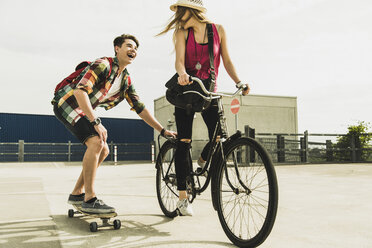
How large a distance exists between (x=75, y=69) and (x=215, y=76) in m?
1.25

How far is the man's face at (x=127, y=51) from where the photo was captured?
3076 mm

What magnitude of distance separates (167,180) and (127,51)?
1.25m

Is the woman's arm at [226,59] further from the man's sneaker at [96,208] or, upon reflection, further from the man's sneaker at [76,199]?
the man's sneaker at [76,199]

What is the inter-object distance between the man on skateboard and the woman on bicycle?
0.39 metres

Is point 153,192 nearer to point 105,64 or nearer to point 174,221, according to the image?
point 174,221

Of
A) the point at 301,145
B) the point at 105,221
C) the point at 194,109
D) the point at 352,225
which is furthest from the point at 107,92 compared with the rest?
the point at 301,145

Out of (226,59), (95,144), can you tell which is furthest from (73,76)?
(226,59)

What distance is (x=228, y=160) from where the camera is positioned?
2.62 m

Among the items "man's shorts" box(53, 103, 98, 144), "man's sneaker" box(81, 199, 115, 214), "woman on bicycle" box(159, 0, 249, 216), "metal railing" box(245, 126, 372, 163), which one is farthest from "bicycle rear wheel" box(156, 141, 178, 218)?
"metal railing" box(245, 126, 372, 163)

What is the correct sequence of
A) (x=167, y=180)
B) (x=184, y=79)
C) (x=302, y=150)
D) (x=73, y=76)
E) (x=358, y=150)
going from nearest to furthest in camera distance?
(x=184, y=79), (x=73, y=76), (x=167, y=180), (x=302, y=150), (x=358, y=150)

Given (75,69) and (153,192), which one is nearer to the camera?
(75,69)

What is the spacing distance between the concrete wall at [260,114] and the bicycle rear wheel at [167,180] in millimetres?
17491

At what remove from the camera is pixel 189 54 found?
2.99m

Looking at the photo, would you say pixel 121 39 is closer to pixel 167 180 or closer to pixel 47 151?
pixel 167 180
